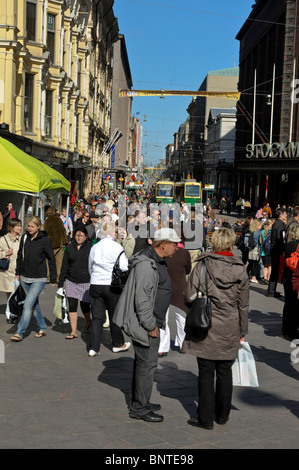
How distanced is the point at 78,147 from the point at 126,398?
113 ft

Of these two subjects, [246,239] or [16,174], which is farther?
[246,239]

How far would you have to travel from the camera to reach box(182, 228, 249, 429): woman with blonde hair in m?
5.71

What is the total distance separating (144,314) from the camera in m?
5.88

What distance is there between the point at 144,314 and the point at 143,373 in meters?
0.60

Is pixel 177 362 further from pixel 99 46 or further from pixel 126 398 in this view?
pixel 99 46

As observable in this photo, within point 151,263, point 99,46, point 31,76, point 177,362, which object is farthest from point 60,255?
point 99,46

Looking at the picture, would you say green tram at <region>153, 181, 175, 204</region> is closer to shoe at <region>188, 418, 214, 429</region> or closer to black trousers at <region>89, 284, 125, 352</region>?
black trousers at <region>89, 284, 125, 352</region>

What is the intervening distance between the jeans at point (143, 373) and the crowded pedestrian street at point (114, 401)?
15 centimetres

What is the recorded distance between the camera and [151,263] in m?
5.98

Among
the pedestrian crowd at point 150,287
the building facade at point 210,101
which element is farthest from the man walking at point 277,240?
the building facade at point 210,101

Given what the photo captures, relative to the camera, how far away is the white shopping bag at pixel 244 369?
6203 mm

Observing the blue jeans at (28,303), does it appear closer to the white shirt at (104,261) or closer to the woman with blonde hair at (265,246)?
the white shirt at (104,261)

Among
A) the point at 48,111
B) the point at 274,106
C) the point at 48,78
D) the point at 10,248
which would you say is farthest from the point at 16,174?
the point at 274,106

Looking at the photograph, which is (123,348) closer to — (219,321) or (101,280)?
(101,280)
